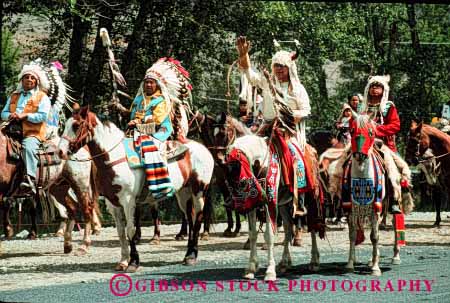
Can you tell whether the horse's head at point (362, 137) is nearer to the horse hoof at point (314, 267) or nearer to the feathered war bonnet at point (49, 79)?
the horse hoof at point (314, 267)

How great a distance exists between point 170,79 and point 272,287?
3650 millimetres

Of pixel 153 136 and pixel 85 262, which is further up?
pixel 153 136

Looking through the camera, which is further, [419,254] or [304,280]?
[419,254]

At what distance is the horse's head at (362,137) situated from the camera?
35.5 feet

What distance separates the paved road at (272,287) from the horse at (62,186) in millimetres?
2381

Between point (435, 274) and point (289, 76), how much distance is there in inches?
119

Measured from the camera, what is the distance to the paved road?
9.48 m

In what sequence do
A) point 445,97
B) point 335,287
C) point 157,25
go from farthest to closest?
point 445,97, point 157,25, point 335,287

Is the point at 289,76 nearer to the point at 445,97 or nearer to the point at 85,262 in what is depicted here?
the point at 85,262

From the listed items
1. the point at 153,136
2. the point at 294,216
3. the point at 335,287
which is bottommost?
the point at 335,287

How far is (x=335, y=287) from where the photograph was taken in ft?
33.3

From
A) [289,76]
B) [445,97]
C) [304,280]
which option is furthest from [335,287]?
[445,97]

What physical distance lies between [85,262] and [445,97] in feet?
49.7

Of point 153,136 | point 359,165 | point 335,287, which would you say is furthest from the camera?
point 153,136
